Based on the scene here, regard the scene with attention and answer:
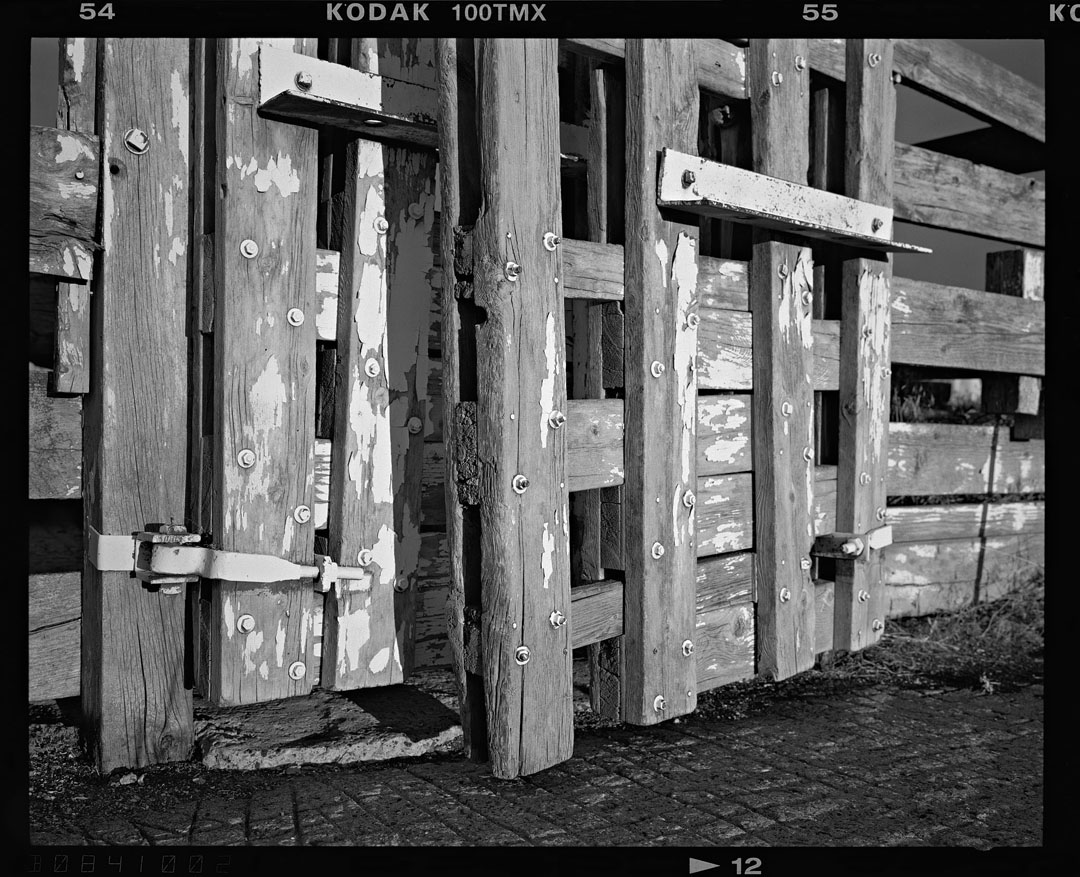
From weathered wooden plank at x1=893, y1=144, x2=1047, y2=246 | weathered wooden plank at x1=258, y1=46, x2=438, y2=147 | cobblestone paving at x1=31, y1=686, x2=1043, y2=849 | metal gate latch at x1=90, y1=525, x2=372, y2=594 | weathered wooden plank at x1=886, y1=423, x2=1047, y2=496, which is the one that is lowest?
cobblestone paving at x1=31, y1=686, x2=1043, y2=849

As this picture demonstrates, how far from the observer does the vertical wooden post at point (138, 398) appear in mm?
2641

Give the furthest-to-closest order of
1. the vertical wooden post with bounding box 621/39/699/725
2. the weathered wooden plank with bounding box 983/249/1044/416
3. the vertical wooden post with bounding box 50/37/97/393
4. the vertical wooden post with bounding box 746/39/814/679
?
1. the weathered wooden plank with bounding box 983/249/1044/416
2. the vertical wooden post with bounding box 746/39/814/679
3. the vertical wooden post with bounding box 621/39/699/725
4. the vertical wooden post with bounding box 50/37/97/393

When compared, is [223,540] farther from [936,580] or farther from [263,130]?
[936,580]

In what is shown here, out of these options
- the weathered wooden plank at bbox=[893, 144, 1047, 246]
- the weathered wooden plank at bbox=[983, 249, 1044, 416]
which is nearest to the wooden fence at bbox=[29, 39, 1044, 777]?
the weathered wooden plank at bbox=[893, 144, 1047, 246]

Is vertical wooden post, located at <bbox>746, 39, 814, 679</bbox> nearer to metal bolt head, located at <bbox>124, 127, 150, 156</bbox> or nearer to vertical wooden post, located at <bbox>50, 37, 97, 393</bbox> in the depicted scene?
metal bolt head, located at <bbox>124, 127, 150, 156</bbox>

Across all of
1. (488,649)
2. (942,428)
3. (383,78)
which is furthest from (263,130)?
(942,428)

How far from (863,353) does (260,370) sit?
2565 mm

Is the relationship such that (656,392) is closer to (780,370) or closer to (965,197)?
(780,370)

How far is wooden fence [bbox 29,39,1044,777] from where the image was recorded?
2680 millimetres

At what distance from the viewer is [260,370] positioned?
274cm

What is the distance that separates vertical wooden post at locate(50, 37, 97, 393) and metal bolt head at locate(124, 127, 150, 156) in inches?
4.2

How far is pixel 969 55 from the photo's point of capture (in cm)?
493

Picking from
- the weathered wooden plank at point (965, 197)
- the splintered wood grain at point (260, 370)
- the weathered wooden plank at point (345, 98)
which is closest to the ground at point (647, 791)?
the splintered wood grain at point (260, 370)

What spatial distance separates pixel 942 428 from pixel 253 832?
4026 mm
